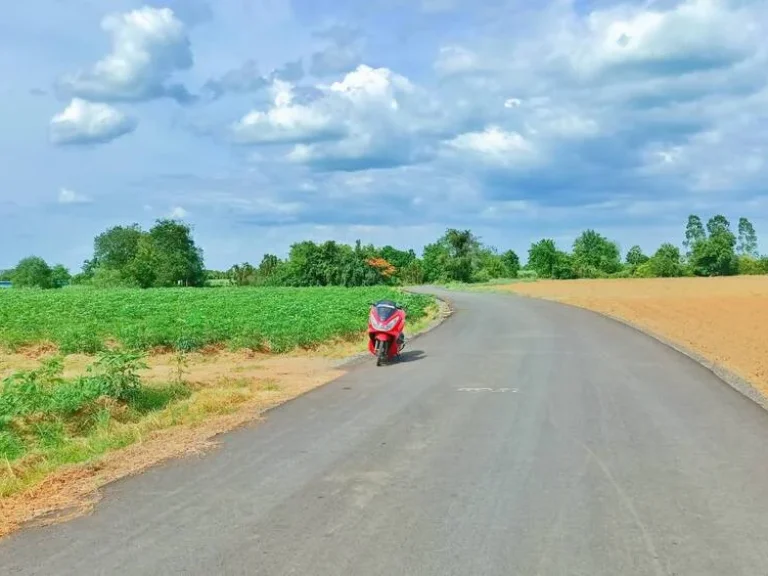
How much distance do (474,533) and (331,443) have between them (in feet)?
10.4

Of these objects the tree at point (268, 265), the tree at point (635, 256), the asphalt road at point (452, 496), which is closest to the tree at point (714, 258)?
the tree at point (635, 256)

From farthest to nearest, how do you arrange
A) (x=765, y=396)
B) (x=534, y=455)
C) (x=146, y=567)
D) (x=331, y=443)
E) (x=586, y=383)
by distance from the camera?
1. (x=586, y=383)
2. (x=765, y=396)
3. (x=331, y=443)
4. (x=534, y=455)
5. (x=146, y=567)

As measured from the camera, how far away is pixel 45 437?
1037cm

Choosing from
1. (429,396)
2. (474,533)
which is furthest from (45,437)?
(474,533)

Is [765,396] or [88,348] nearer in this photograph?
[765,396]

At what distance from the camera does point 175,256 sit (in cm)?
10869

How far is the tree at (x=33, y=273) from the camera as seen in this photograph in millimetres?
113750

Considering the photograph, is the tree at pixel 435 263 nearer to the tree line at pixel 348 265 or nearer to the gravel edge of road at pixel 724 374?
the tree line at pixel 348 265

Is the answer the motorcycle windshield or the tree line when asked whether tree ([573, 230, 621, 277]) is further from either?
the motorcycle windshield

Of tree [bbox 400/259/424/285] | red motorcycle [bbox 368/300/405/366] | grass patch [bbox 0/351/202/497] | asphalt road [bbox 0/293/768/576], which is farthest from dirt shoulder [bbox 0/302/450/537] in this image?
tree [bbox 400/259/424/285]

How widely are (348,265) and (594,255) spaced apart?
2455 inches

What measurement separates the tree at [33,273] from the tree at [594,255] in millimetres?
84955

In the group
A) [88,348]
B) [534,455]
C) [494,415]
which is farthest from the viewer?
[88,348]

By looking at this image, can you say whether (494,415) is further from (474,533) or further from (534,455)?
(474,533)
